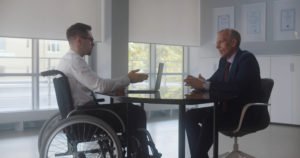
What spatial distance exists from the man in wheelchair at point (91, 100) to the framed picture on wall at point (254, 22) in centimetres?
407

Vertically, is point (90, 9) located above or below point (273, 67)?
above

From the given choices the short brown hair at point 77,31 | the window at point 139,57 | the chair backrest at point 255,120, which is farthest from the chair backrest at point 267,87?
the window at point 139,57

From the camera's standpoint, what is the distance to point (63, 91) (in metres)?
2.44

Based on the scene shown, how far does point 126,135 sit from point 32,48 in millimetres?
3653

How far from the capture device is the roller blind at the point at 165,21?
19.7ft

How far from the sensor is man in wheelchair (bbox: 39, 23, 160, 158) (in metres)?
2.44

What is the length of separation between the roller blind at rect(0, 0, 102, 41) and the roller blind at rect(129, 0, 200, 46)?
0.69 m

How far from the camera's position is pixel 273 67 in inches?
235

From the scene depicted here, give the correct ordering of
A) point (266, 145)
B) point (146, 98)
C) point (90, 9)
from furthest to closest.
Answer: point (90, 9) → point (266, 145) → point (146, 98)

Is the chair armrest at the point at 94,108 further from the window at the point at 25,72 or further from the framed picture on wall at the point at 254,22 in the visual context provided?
the framed picture on wall at the point at 254,22

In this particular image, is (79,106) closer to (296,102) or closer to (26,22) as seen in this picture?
(26,22)

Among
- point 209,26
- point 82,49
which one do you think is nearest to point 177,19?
point 209,26

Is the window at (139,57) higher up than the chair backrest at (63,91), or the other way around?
the window at (139,57)

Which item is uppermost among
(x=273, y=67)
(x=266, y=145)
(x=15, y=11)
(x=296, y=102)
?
(x=15, y=11)
